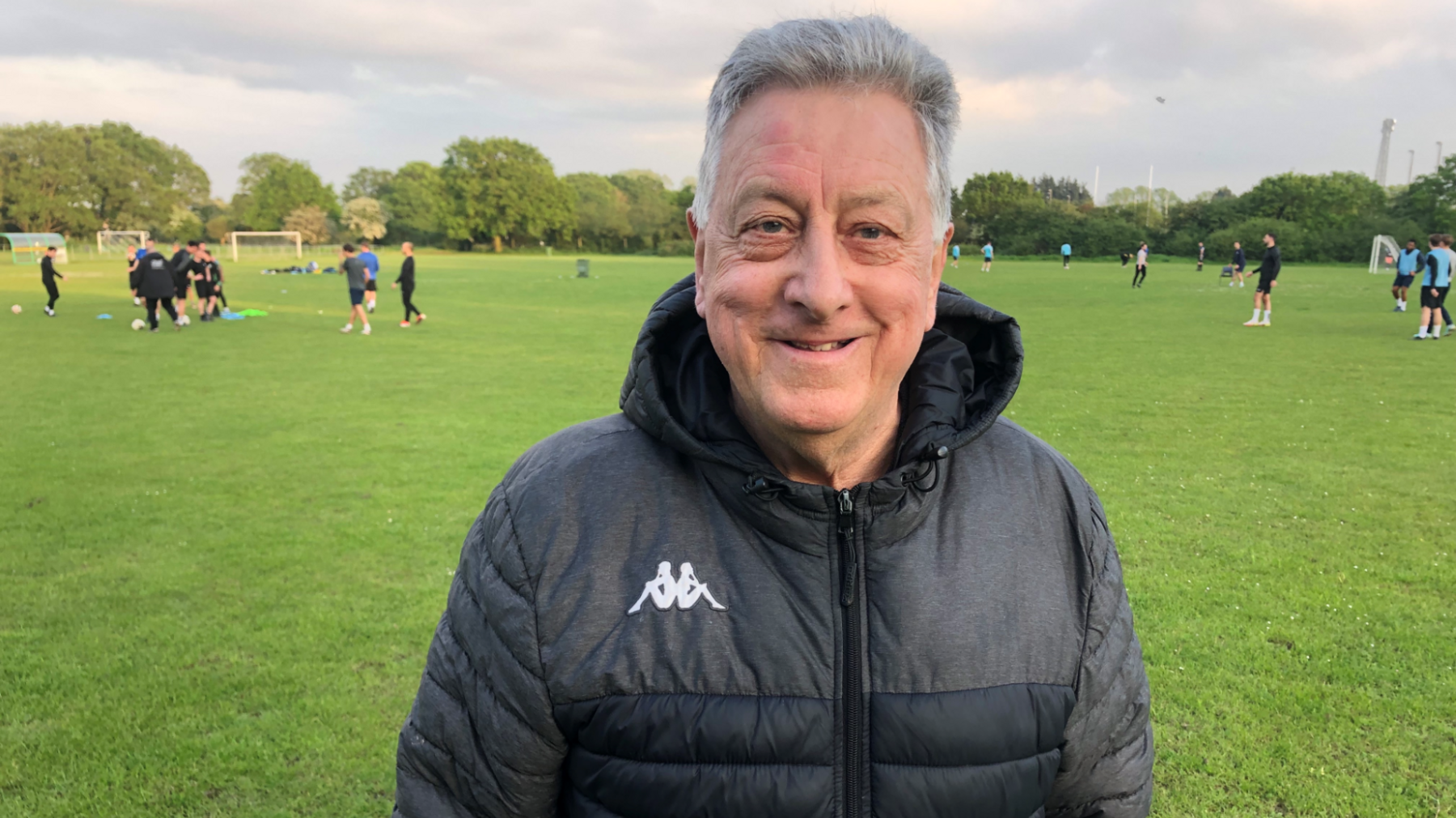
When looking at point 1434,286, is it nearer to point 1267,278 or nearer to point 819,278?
point 1267,278

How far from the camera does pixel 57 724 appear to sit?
15.2 feet

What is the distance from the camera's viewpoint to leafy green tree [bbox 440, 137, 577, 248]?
4552 inches

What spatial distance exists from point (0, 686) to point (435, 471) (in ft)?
14.5

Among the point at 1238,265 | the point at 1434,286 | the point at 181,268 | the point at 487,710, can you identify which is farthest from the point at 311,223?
the point at 487,710

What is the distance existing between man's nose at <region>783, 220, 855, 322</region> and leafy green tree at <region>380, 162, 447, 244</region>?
123 metres

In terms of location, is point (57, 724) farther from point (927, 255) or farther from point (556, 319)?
point (556, 319)

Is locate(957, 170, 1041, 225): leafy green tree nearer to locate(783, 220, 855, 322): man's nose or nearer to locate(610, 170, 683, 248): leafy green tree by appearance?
locate(610, 170, 683, 248): leafy green tree

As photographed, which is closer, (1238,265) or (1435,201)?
(1238,265)

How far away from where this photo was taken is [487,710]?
64.0 inches

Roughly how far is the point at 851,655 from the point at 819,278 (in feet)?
2.15

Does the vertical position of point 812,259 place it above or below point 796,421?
above

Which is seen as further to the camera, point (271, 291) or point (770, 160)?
point (271, 291)

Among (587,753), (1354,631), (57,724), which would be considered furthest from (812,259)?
(1354,631)

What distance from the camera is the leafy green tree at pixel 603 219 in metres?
117
